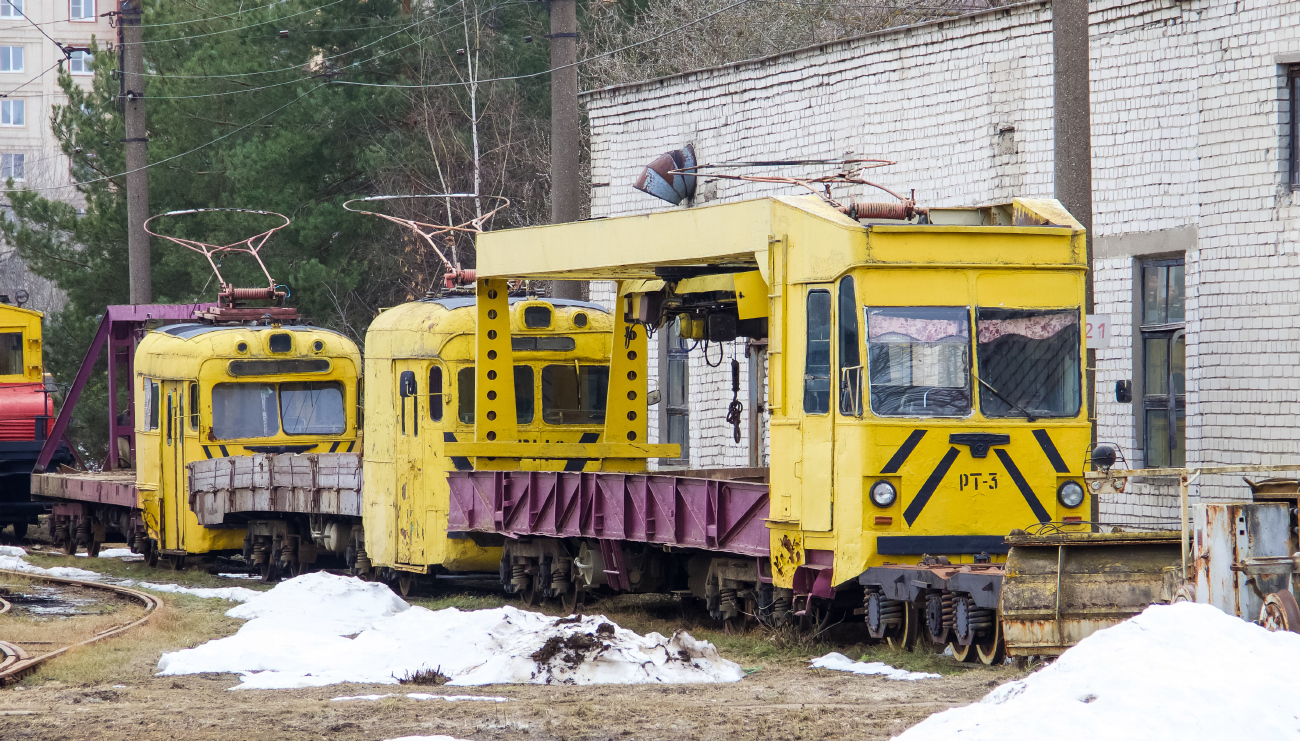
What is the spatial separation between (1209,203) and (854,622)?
5253mm

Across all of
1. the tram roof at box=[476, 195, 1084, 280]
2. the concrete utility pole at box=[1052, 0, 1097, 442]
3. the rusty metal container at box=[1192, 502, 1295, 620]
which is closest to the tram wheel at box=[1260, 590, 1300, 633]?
the rusty metal container at box=[1192, 502, 1295, 620]

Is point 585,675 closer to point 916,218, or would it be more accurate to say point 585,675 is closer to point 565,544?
point 916,218

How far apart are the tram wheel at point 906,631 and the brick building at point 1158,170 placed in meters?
4.79

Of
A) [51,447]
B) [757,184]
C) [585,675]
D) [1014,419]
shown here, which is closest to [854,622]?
[1014,419]

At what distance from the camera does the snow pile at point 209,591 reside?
17953 mm

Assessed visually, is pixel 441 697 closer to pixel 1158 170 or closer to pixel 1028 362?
pixel 1028 362

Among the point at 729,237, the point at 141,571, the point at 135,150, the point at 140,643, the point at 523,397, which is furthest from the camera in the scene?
the point at 135,150

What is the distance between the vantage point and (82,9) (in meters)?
78.2

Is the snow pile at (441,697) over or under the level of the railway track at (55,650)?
over

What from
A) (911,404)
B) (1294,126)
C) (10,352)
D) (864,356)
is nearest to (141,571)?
(10,352)

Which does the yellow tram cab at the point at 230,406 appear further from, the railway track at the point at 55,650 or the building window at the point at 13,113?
the building window at the point at 13,113

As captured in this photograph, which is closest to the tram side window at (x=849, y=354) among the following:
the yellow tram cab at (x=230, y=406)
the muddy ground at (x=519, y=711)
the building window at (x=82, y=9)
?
the muddy ground at (x=519, y=711)

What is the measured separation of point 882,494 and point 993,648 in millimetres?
1378

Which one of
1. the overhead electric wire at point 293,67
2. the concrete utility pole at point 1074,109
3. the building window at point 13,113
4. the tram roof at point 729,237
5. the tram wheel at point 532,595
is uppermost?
the building window at point 13,113
